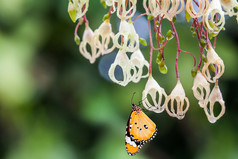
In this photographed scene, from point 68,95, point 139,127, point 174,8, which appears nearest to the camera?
point 174,8

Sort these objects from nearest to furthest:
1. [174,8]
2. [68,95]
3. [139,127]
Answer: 1. [174,8]
2. [139,127]
3. [68,95]

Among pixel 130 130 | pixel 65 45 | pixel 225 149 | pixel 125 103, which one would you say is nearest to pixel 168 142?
pixel 225 149

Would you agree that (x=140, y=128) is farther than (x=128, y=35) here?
Yes

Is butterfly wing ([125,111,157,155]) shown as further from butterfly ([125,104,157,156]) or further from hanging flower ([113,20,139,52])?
hanging flower ([113,20,139,52])

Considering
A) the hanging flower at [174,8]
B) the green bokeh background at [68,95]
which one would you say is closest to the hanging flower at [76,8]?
the hanging flower at [174,8]

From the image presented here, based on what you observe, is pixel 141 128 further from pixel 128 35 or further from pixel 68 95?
pixel 68 95

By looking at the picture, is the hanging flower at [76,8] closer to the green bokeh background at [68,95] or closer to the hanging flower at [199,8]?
the hanging flower at [199,8]

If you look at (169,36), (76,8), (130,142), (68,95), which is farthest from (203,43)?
(68,95)

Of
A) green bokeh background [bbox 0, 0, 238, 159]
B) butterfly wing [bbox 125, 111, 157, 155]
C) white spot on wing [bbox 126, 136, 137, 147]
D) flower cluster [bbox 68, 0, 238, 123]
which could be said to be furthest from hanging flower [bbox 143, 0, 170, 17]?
green bokeh background [bbox 0, 0, 238, 159]
